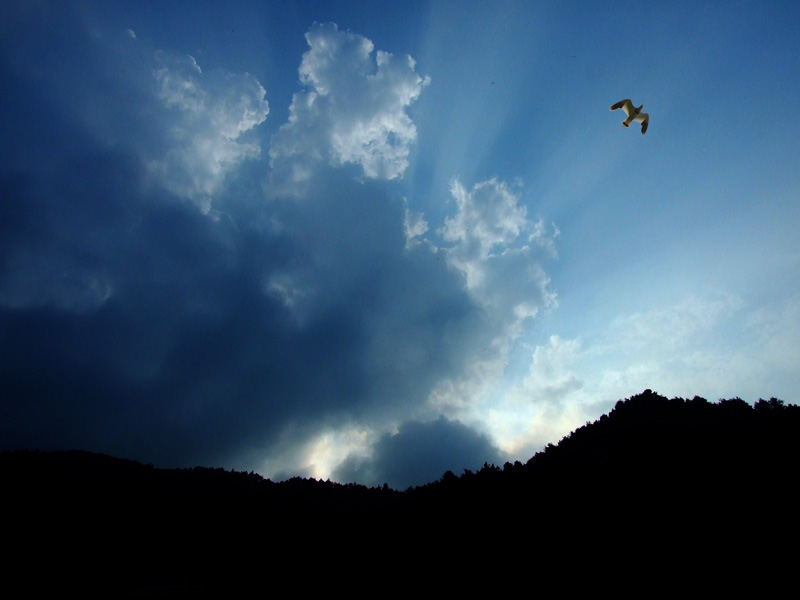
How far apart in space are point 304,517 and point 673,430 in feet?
64.4

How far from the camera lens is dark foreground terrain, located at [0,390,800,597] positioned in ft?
33.9

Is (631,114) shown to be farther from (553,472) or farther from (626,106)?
(553,472)

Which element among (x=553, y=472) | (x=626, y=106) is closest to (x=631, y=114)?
(x=626, y=106)

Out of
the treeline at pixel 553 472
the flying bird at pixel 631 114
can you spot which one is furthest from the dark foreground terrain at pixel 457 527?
the flying bird at pixel 631 114

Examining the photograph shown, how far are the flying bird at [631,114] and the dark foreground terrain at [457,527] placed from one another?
13795 millimetres

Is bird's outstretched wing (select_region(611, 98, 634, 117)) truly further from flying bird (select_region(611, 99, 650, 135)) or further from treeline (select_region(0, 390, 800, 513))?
treeline (select_region(0, 390, 800, 513))

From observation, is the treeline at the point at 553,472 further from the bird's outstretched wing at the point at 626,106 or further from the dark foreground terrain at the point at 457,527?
the bird's outstretched wing at the point at 626,106

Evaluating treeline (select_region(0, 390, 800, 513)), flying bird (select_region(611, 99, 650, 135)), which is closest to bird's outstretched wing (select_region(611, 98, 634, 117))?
flying bird (select_region(611, 99, 650, 135))

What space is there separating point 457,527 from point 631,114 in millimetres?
18625

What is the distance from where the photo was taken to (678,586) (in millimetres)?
9086

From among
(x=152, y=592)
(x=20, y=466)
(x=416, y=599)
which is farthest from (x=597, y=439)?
(x=20, y=466)

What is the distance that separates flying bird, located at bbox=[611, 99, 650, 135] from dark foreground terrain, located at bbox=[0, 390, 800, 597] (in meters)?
13.8

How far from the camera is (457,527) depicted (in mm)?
14211

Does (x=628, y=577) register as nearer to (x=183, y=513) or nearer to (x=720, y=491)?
(x=720, y=491)
